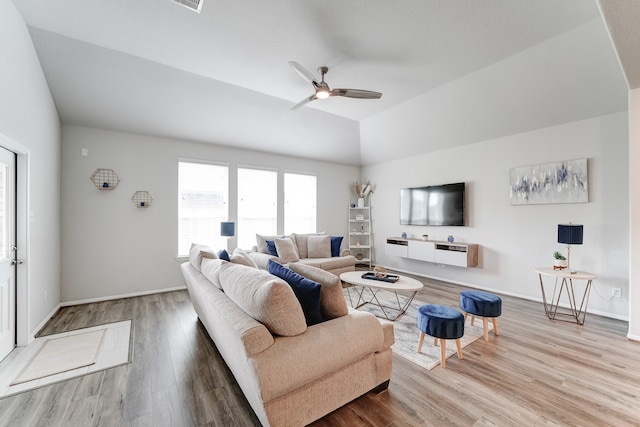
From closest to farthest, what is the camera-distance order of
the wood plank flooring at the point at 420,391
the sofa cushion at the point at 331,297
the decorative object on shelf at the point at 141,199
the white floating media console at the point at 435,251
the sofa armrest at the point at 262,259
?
the wood plank flooring at the point at 420,391, the sofa cushion at the point at 331,297, the decorative object on shelf at the point at 141,199, the sofa armrest at the point at 262,259, the white floating media console at the point at 435,251

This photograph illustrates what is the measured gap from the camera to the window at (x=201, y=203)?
4.89 m

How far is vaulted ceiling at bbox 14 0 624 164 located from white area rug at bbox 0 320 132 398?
121 inches

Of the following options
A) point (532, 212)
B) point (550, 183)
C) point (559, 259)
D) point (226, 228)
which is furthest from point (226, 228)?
point (550, 183)

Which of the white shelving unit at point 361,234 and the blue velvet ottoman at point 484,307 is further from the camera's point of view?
the white shelving unit at point 361,234

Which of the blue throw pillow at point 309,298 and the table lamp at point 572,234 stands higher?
the table lamp at point 572,234

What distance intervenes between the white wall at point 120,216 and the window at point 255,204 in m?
0.83

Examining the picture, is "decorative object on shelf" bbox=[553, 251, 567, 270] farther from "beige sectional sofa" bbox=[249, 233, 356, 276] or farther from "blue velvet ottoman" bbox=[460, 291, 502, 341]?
"beige sectional sofa" bbox=[249, 233, 356, 276]

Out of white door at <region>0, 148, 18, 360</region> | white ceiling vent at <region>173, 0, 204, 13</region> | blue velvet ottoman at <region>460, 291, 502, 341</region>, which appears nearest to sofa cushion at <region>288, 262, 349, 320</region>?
blue velvet ottoman at <region>460, 291, 502, 341</region>

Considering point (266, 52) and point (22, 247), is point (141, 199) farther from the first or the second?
point (266, 52)

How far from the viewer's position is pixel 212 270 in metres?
2.41

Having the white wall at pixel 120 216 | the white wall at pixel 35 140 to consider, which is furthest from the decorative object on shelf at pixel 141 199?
the white wall at pixel 35 140

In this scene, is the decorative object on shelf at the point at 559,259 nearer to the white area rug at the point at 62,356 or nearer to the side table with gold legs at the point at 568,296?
the side table with gold legs at the point at 568,296

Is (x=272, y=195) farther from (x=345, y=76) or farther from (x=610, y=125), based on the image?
(x=610, y=125)

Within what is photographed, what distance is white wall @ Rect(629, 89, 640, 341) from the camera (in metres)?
2.81
